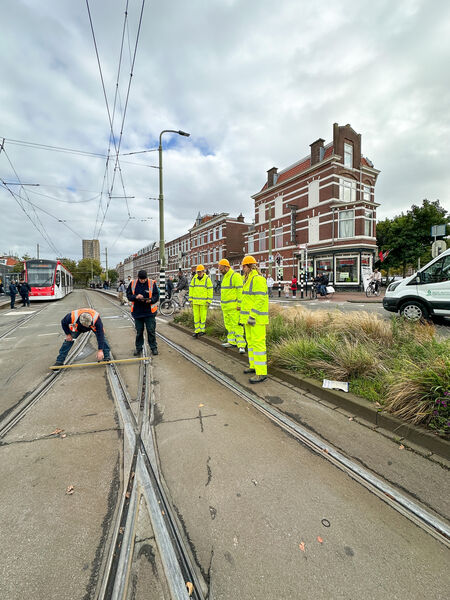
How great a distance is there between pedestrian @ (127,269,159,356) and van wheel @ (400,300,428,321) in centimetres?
691

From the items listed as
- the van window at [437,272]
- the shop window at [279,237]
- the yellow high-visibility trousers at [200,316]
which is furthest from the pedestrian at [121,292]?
the shop window at [279,237]

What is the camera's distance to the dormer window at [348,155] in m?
→ 26.3

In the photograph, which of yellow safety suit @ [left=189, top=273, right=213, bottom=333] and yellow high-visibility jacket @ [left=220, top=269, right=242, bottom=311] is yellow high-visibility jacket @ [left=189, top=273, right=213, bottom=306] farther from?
yellow high-visibility jacket @ [left=220, top=269, right=242, bottom=311]

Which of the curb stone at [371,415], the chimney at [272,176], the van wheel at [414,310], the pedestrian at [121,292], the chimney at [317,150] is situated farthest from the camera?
the chimney at [272,176]

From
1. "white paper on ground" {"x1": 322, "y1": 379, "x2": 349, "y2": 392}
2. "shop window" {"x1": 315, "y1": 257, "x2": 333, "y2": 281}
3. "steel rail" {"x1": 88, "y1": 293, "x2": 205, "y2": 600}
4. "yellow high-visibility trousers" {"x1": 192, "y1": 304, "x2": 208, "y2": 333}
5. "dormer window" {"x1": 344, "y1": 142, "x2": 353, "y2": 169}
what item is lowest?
"steel rail" {"x1": 88, "y1": 293, "x2": 205, "y2": 600}

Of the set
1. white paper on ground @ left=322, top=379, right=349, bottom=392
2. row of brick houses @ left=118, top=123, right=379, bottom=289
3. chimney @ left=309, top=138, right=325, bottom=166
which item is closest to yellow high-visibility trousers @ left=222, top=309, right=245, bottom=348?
white paper on ground @ left=322, top=379, right=349, bottom=392

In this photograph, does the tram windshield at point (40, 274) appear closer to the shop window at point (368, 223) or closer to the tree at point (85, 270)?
the shop window at point (368, 223)

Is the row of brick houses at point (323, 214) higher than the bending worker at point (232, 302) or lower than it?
higher

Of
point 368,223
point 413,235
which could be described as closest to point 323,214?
point 368,223

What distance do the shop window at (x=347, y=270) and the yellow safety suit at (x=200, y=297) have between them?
68.6ft

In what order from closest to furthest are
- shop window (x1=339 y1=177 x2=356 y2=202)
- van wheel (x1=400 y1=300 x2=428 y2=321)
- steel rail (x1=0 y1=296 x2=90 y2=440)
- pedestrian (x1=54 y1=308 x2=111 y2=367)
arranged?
1. steel rail (x1=0 y1=296 x2=90 y2=440)
2. pedestrian (x1=54 y1=308 x2=111 y2=367)
3. van wheel (x1=400 y1=300 x2=428 y2=321)
4. shop window (x1=339 y1=177 x2=356 y2=202)

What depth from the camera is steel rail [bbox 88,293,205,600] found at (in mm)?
1516

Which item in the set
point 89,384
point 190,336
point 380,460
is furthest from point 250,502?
point 190,336

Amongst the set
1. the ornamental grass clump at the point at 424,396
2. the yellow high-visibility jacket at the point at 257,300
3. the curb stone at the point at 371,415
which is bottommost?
the curb stone at the point at 371,415
